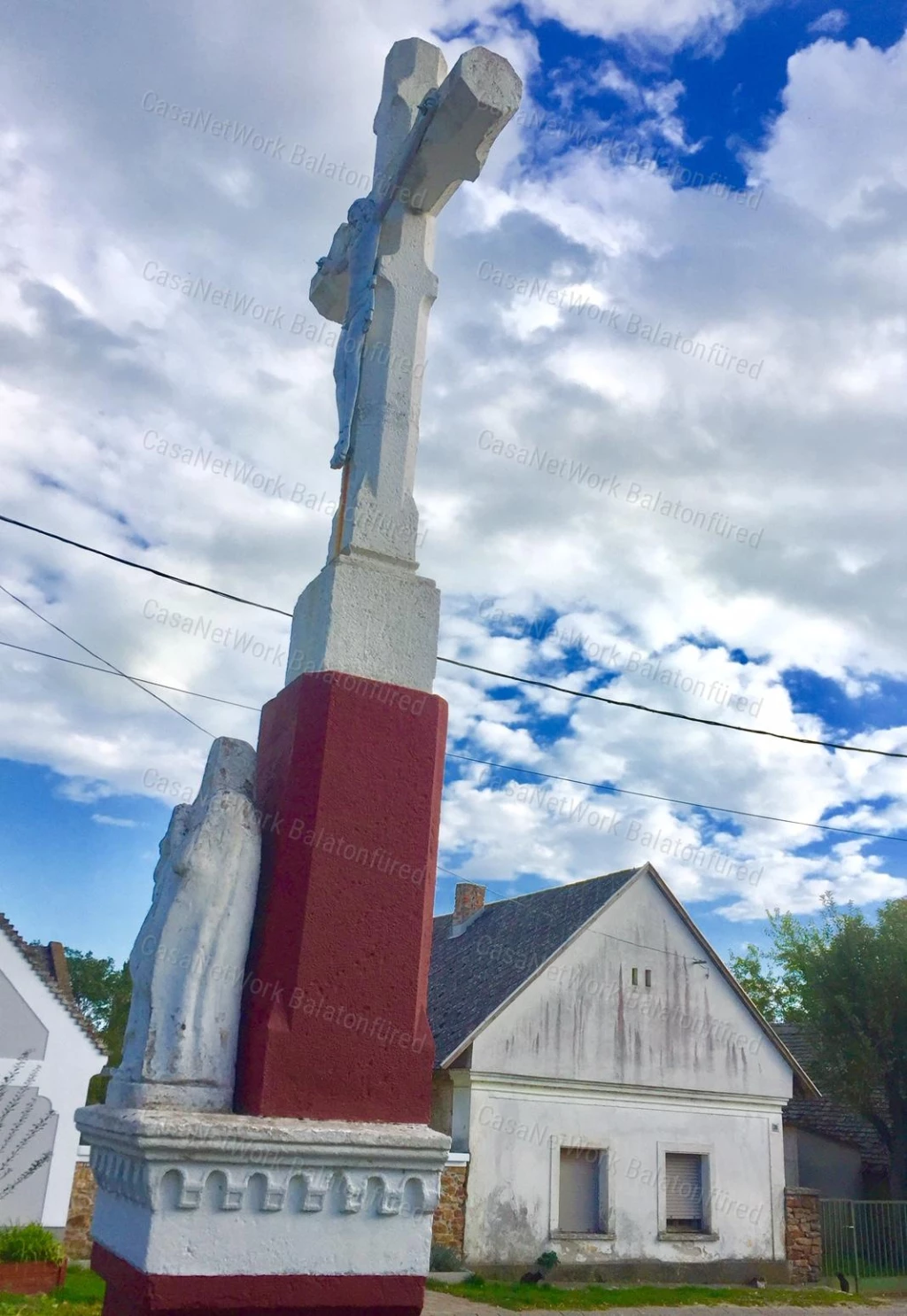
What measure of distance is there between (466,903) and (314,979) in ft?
74.5

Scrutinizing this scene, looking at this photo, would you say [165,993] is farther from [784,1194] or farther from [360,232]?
[784,1194]

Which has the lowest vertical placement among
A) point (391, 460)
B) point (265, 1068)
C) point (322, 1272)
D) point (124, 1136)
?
point (322, 1272)

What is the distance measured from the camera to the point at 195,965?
3.26 meters

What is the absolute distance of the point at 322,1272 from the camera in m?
3.01

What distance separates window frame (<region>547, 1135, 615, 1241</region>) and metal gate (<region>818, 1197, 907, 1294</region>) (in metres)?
5.12

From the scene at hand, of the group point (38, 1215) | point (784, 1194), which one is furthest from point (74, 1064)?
point (784, 1194)

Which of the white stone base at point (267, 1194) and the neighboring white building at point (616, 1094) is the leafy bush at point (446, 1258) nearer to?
the neighboring white building at point (616, 1094)

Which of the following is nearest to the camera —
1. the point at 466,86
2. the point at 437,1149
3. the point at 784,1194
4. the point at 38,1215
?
the point at 437,1149

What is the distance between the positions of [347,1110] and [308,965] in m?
0.43

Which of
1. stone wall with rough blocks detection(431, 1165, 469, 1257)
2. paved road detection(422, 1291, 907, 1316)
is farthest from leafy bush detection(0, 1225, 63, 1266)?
stone wall with rough blocks detection(431, 1165, 469, 1257)

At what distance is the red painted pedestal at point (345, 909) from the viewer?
320 cm

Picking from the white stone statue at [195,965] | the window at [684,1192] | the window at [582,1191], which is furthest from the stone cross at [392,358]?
the window at [684,1192]

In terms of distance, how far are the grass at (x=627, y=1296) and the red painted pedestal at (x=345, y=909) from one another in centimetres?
1297

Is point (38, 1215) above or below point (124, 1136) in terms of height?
below
